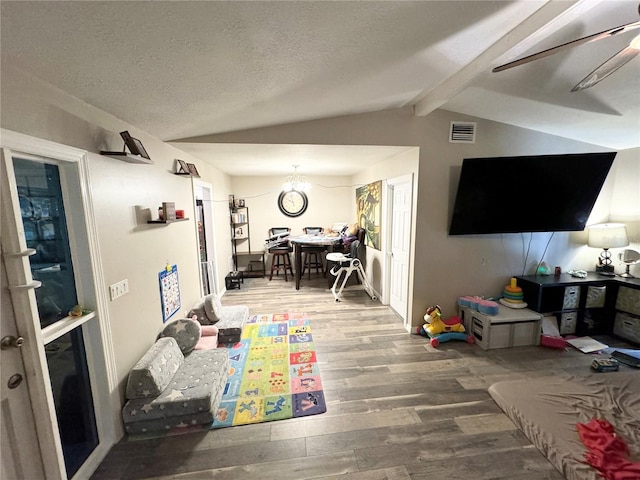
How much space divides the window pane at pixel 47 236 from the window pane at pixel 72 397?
0.21m

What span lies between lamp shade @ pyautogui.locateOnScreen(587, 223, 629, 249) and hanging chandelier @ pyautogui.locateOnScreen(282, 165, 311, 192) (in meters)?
4.07

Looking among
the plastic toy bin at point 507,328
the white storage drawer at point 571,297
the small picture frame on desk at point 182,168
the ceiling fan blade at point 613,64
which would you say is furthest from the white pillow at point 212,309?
the white storage drawer at point 571,297

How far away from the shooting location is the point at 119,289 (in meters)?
1.84

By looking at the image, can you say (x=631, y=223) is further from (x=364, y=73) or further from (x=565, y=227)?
(x=364, y=73)

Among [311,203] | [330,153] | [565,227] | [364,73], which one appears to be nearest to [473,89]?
[364,73]

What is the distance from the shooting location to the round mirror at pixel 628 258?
10.1ft

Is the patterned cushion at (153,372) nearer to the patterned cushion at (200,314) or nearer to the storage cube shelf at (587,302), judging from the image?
the patterned cushion at (200,314)

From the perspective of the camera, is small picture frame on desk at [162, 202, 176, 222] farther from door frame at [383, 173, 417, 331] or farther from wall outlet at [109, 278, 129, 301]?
door frame at [383, 173, 417, 331]

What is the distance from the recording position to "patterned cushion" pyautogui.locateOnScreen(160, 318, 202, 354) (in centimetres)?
242

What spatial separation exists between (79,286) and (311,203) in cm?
470

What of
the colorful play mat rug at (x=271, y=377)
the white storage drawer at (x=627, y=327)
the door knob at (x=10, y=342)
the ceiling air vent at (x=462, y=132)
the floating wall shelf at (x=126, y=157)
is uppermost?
the ceiling air vent at (x=462, y=132)

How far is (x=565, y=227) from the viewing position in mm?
3037

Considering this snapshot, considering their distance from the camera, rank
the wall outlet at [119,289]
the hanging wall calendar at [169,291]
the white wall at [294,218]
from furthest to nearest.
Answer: the white wall at [294,218] → the hanging wall calendar at [169,291] → the wall outlet at [119,289]

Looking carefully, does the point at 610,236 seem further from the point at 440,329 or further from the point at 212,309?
the point at 212,309
